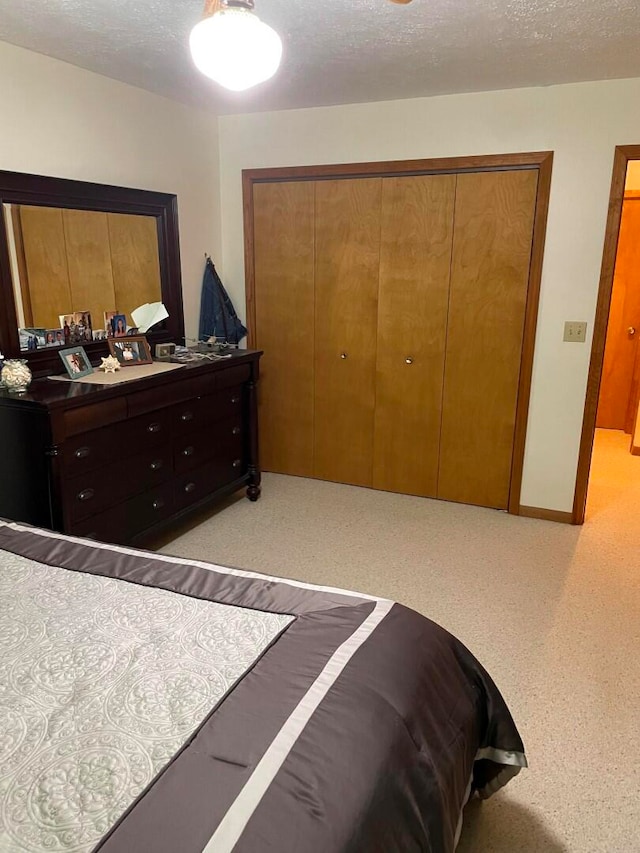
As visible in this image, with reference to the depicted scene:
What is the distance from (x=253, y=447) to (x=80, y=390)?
137 cm

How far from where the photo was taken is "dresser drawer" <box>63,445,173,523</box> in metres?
2.61

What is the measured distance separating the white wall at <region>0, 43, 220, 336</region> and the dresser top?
3.06 feet

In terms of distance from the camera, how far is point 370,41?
256cm

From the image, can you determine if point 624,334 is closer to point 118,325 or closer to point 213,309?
point 213,309

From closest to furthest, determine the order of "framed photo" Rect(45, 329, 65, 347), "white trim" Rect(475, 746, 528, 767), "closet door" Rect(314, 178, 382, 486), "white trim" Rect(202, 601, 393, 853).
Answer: "white trim" Rect(202, 601, 393, 853)
"white trim" Rect(475, 746, 528, 767)
"framed photo" Rect(45, 329, 65, 347)
"closet door" Rect(314, 178, 382, 486)

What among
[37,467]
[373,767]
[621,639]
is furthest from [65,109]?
[621,639]

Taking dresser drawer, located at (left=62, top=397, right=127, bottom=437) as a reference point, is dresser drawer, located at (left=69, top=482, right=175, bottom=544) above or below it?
below

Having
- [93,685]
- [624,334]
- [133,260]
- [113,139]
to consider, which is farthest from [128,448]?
[624,334]

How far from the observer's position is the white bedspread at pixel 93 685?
0.99 metres

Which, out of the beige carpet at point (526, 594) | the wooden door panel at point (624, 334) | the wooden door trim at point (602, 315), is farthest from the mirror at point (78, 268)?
the wooden door panel at point (624, 334)

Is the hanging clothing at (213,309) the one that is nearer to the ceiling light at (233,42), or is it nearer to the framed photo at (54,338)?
the framed photo at (54,338)

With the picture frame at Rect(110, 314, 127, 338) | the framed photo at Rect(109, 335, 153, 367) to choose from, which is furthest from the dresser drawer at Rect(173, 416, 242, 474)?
the picture frame at Rect(110, 314, 127, 338)

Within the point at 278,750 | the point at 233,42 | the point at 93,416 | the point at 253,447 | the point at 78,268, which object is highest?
the point at 233,42

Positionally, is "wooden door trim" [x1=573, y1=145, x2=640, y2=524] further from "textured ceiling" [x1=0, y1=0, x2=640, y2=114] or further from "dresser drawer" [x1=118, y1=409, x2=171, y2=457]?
"dresser drawer" [x1=118, y1=409, x2=171, y2=457]
